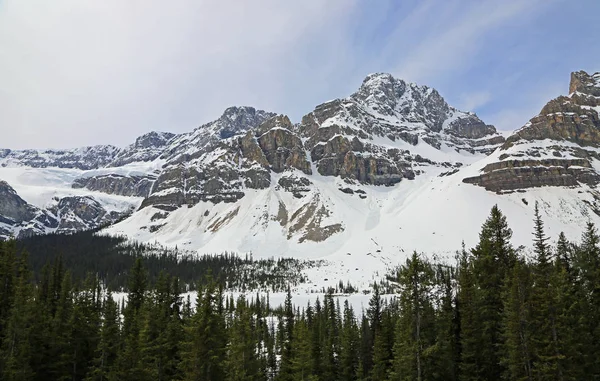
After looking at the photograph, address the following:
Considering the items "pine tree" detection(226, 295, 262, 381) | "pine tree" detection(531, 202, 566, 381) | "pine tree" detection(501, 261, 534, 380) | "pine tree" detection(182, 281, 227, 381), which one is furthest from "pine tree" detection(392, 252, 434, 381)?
"pine tree" detection(182, 281, 227, 381)

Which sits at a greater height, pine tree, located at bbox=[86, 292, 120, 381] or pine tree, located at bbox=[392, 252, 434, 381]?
pine tree, located at bbox=[392, 252, 434, 381]

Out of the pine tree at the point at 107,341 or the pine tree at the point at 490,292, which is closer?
the pine tree at the point at 490,292

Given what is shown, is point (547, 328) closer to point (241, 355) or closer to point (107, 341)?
point (241, 355)

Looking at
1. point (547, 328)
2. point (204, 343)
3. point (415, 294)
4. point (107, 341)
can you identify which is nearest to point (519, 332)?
point (547, 328)

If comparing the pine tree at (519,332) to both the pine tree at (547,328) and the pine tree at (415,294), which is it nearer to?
the pine tree at (547,328)

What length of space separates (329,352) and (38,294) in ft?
131

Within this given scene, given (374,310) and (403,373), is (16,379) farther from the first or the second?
(374,310)

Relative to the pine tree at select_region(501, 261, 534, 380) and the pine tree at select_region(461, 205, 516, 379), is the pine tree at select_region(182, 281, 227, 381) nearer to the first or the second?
the pine tree at select_region(461, 205, 516, 379)

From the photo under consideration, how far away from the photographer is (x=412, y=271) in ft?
90.5

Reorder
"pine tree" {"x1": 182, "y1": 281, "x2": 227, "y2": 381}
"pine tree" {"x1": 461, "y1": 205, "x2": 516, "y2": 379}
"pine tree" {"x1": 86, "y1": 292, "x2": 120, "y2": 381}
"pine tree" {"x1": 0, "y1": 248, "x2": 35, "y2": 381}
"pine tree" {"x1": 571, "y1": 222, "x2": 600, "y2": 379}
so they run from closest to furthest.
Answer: "pine tree" {"x1": 571, "y1": 222, "x2": 600, "y2": 379}
"pine tree" {"x1": 0, "y1": 248, "x2": 35, "y2": 381}
"pine tree" {"x1": 182, "y1": 281, "x2": 227, "y2": 381}
"pine tree" {"x1": 461, "y1": 205, "x2": 516, "y2": 379}
"pine tree" {"x1": 86, "y1": 292, "x2": 120, "y2": 381}

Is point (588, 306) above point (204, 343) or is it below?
above

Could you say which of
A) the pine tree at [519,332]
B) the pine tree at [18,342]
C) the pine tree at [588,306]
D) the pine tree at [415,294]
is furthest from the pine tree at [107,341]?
the pine tree at [588,306]

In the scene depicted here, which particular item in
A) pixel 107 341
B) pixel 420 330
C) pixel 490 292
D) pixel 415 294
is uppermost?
pixel 415 294

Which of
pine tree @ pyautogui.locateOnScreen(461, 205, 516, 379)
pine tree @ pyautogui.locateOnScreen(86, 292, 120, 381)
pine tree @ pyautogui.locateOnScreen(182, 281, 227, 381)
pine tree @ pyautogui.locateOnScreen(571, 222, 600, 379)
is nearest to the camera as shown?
pine tree @ pyautogui.locateOnScreen(571, 222, 600, 379)
